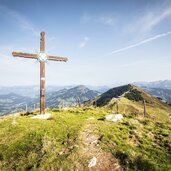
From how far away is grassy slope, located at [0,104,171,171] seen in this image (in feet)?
31.3

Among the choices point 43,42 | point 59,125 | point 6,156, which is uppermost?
point 43,42

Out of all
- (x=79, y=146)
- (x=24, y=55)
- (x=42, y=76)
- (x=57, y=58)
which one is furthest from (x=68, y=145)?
(x=57, y=58)

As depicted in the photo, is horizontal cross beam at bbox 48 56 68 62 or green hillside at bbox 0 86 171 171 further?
horizontal cross beam at bbox 48 56 68 62

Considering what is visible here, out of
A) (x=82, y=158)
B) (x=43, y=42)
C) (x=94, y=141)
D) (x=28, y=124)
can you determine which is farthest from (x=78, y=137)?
(x=43, y=42)

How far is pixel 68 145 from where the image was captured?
11.4 m

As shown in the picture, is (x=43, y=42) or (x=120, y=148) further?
(x=43, y=42)

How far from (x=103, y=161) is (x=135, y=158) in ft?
6.12

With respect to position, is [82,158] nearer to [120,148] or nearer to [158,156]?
[120,148]

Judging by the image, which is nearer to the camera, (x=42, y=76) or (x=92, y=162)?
(x=92, y=162)

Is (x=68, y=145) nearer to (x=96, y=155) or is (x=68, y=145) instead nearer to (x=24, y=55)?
(x=96, y=155)

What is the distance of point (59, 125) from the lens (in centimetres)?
1488

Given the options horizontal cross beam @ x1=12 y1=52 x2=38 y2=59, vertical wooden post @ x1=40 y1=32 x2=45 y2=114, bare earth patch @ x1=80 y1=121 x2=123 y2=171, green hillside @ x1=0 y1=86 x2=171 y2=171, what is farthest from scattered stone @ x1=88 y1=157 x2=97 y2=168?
horizontal cross beam @ x1=12 y1=52 x2=38 y2=59

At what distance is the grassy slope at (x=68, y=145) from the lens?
31.3 ft

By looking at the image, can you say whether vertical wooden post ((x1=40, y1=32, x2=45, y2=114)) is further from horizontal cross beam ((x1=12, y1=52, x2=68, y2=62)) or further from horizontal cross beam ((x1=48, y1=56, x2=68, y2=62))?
horizontal cross beam ((x1=48, y1=56, x2=68, y2=62))
